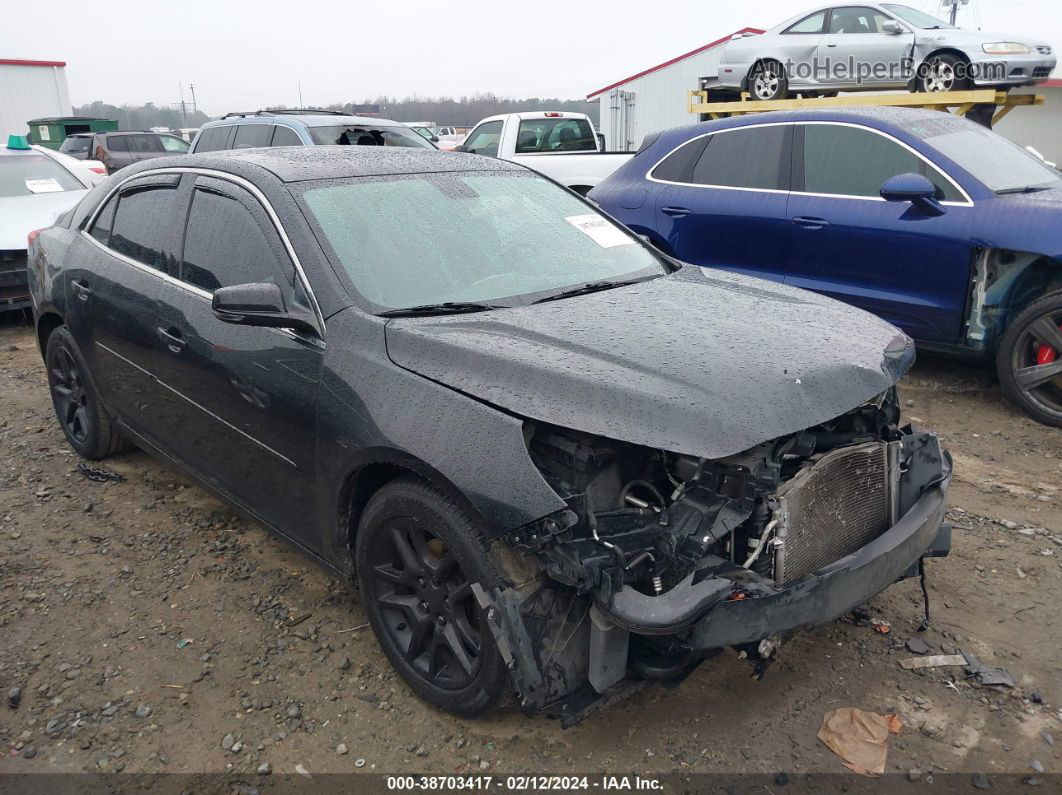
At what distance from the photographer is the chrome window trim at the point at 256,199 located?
2.92 m

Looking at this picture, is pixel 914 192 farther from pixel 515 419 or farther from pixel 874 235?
pixel 515 419

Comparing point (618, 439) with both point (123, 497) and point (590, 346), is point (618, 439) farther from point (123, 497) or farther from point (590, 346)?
point (123, 497)

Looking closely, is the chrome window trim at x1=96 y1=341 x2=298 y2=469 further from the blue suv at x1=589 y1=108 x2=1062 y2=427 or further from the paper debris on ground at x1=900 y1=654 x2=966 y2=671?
the blue suv at x1=589 y1=108 x2=1062 y2=427

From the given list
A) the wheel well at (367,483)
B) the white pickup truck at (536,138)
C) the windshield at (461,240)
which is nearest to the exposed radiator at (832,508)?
the wheel well at (367,483)

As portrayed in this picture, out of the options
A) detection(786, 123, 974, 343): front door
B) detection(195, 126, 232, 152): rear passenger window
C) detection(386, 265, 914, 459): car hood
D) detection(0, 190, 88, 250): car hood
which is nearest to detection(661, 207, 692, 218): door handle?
detection(786, 123, 974, 343): front door

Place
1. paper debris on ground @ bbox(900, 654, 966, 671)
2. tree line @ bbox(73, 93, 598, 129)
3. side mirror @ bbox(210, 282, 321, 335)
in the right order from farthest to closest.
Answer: tree line @ bbox(73, 93, 598, 129) < paper debris on ground @ bbox(900, 654, 966, 671) < side mirror @ bbox(210, 282, 321, 335)

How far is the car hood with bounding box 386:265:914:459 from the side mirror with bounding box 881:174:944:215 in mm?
2384

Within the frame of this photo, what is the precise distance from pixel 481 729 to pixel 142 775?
102 centimetres

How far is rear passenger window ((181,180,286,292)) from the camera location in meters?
3.12

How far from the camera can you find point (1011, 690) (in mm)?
2830

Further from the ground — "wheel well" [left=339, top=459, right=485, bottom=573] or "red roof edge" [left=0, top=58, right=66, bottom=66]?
"red roof edge" [left=0, top=58, right=66, bottom=66]

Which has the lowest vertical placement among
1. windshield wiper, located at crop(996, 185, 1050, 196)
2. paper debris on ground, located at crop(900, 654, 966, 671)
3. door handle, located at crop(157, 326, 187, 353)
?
paper debris on ground, located at crop(900, 654, 966, 671)

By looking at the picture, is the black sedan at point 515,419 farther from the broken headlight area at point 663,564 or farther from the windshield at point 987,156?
the windshield at point 987,156

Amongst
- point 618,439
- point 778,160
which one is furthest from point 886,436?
point 778,160
